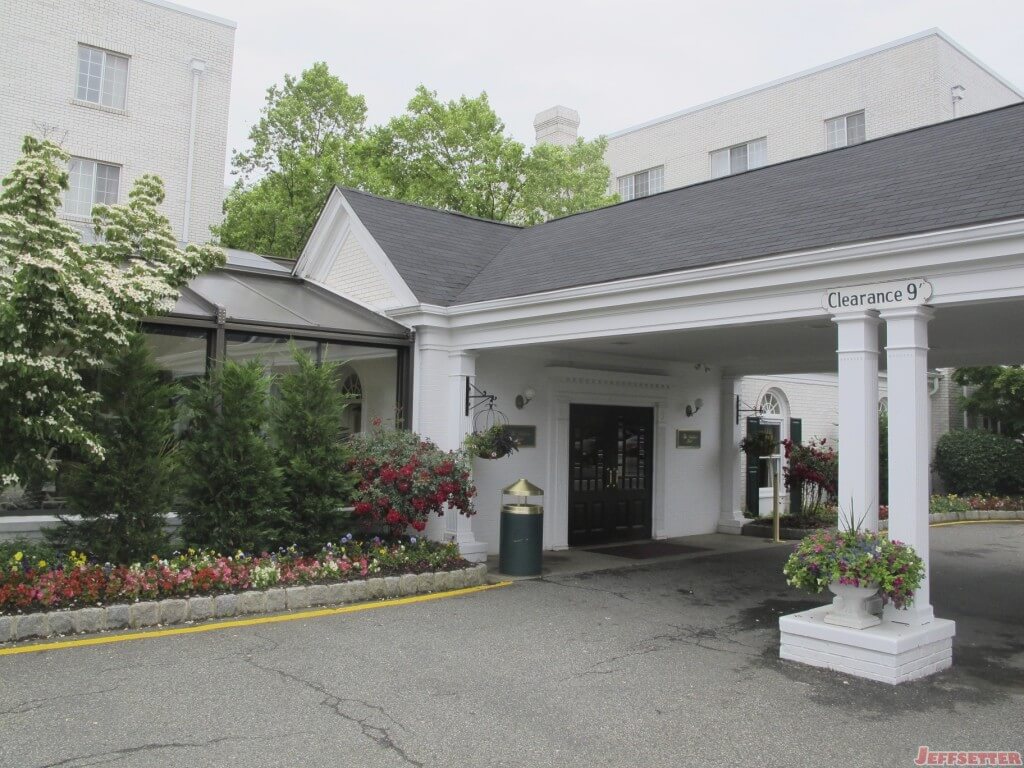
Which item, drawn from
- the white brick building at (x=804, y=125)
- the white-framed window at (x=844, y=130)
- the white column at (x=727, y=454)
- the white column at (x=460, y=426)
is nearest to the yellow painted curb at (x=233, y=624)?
the white column at (x=460, y=426)

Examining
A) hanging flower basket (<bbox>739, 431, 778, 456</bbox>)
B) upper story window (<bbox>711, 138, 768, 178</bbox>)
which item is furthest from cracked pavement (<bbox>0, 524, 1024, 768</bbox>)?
upper story window (<bbox>711, 138, 768, 178</bbox>)

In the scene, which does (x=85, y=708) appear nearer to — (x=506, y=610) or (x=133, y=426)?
(x=133, y=426)

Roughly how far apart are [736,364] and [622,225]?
4.58m

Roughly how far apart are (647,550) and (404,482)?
494cm

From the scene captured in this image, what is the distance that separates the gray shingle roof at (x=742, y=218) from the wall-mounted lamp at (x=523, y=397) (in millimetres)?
1699

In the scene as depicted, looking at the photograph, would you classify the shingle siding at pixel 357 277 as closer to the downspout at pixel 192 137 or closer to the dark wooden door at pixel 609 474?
the dark wooden door at pixel 609 474

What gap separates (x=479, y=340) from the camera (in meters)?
10.7

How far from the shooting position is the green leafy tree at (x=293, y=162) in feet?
74.2

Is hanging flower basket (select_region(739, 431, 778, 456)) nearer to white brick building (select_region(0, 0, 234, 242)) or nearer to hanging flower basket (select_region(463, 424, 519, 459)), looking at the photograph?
hanging flower basket (select_region(463, 424, 519, 459))

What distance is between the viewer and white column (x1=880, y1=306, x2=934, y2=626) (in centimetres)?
638

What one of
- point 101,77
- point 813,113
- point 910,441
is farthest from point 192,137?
point 910,441

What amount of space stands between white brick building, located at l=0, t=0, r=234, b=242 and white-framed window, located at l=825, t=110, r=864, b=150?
1750 centimetres

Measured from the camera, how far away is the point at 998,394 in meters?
20.2

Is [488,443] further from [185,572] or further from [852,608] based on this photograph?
[852,608]
